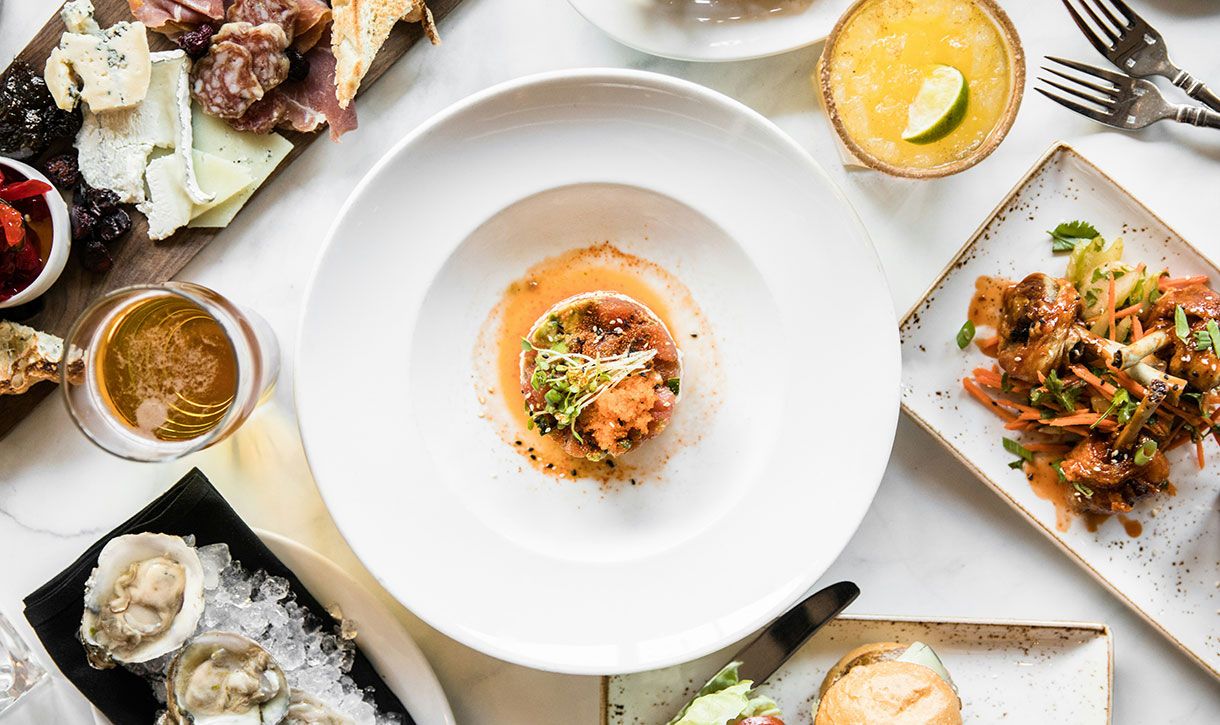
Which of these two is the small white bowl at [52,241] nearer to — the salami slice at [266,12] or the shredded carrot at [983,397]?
the salami slice at [266,12]

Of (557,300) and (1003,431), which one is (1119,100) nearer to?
(1003,431)

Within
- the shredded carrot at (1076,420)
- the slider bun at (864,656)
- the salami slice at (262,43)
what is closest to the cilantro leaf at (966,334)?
the shredded carrot at (1076,420)

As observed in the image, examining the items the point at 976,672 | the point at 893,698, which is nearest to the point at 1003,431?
the point at 976,672

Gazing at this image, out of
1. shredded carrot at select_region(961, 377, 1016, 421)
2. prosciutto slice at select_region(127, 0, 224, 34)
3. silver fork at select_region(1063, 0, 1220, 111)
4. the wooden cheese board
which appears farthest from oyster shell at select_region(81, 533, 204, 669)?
silver fork at select_region(1063, 0, 1220, 111)

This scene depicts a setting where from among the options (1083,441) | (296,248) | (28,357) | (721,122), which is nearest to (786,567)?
(1083,441)

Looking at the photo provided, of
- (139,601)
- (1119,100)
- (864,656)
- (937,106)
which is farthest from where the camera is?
(1119,100)

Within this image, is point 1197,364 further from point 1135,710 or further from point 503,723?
point 503,723

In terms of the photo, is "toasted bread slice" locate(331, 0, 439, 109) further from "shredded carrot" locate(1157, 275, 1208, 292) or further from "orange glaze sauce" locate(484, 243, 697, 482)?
"shredded carrot" locate(1157, 275, 1208, 292)
